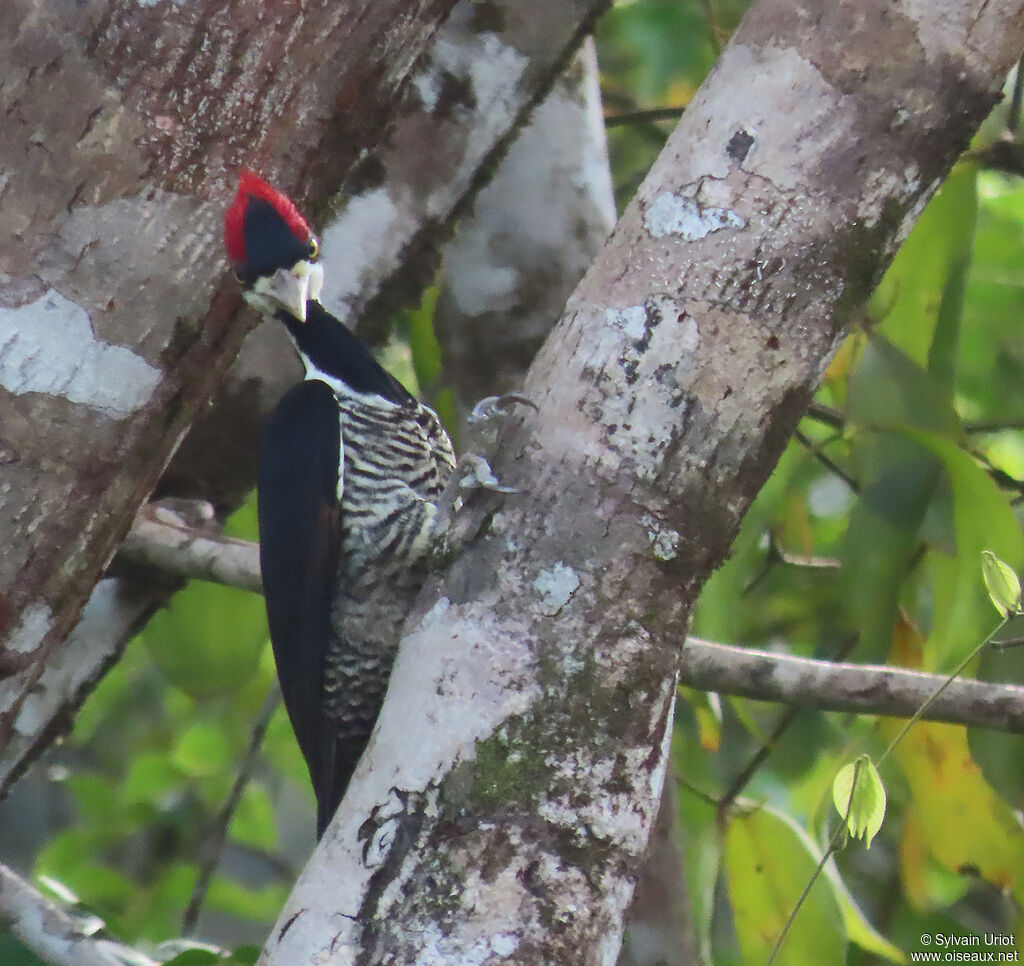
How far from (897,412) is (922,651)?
0.45 meters

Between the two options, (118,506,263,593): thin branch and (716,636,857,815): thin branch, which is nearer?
(118,506,263,593): thin branch

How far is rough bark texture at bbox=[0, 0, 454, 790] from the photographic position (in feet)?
4.75

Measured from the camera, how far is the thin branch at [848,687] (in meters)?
1.64

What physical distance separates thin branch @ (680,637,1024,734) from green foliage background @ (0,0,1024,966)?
0.26m

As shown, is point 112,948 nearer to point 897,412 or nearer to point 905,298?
point 897,412

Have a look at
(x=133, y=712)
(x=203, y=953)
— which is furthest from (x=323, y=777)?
(x=133, y=712)

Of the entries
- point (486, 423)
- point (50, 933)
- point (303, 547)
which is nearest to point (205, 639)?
point (303, 547)

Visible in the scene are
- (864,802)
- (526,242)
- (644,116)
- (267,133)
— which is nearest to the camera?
(864,802)

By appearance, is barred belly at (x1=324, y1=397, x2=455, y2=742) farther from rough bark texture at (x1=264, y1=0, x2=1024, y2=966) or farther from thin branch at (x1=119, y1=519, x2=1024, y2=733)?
rough bark texture at (x1=264, y1=0, x2=1024, y2=966)

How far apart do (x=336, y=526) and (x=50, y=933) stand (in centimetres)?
71

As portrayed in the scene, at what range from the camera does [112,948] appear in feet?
5.83

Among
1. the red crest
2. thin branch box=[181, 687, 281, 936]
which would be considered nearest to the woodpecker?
the red crest

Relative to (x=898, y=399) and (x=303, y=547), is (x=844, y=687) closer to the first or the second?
(x=898, y=399)

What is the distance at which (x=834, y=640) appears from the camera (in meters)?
2.83
